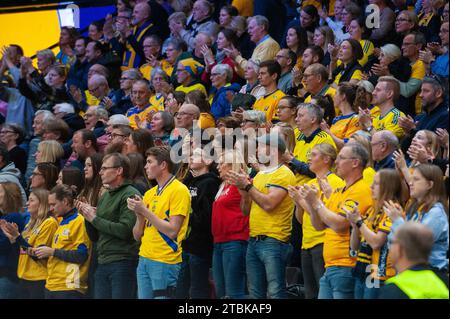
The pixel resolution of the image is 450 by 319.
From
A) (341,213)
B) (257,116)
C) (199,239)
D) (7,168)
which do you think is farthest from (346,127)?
(7,168)

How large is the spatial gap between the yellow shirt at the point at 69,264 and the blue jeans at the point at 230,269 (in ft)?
4.01

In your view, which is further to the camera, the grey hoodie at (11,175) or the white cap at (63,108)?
the white cap at (63,108)

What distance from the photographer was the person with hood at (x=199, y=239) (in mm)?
8742

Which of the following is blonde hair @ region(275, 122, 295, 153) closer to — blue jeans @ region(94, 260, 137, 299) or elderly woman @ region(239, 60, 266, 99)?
blue jeans @ region(94, 260, 137, 299)

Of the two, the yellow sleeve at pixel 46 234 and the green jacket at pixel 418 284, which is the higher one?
the yellow sleeve at pixel 46 234

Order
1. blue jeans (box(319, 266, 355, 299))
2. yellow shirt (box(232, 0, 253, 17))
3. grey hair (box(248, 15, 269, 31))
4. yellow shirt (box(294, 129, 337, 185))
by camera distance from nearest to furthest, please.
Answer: blue jeans (box(319, 266, 355, 299)) < yellow shirt (box(294, 129, 337, 185)) < grey hair (box(248, 15, 269, 31)) < yellow shirt (box(232, 0, 253, 17))

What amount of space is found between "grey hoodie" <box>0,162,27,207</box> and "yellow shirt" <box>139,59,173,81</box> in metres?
2.91

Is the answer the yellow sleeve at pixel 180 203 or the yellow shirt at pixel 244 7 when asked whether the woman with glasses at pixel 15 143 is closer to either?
the yellow sleeve at pixel 180 203

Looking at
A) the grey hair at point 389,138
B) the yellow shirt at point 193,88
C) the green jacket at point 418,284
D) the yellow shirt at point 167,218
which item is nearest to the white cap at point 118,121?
the yellow shirt at point 193,88

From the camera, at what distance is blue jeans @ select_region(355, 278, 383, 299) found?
7.15 meters

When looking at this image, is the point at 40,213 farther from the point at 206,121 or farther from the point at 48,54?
the point at 48,54

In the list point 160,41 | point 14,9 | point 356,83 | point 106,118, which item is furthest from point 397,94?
point 14,9

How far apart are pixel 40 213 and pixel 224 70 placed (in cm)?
338

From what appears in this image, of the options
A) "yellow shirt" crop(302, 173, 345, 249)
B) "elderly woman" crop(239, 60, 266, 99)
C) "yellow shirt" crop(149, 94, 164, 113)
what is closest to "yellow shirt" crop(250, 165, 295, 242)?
"yellow shirt" crop(302, 173, 345, 249)
